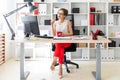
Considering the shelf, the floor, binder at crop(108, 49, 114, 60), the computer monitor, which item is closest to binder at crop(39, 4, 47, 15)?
the shelf

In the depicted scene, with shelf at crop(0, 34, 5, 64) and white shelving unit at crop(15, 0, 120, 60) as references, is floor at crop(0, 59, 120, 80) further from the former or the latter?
white shelving unit at crop(15, 0, 120, 60)

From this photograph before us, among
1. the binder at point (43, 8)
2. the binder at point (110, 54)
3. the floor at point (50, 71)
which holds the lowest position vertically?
the floor at point (50, 71)

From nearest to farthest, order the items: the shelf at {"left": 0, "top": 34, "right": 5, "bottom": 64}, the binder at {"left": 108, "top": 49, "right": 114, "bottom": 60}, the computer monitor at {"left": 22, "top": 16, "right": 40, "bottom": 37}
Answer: the computer monitor at {"left": 22, "top": 16, "right": 40, "bottom": 37}, the shelf at {"left": 0, "top": 34, "right": 5, "bottom": 64}, the binder at {"left": 108, "top": 49, "right": 114, "bottom": 60}

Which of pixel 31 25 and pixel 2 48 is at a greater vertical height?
pixel 31 25

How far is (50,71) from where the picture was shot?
424cm

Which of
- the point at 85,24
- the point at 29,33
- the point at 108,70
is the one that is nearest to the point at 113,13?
the point at 85,24

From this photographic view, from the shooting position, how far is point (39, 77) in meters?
3.78

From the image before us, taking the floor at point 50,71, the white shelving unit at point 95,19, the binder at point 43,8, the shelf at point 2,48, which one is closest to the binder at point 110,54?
the white shelving unit at point 95,19

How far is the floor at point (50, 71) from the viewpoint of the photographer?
12.5ft

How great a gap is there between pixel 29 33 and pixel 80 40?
947 millimetres

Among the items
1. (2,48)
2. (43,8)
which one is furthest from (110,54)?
(2,48)

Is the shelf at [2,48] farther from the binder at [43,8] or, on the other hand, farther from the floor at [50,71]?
the binder at [43,8]

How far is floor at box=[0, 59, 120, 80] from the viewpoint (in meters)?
3.80

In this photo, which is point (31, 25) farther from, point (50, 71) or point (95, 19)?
point (95, 19)
